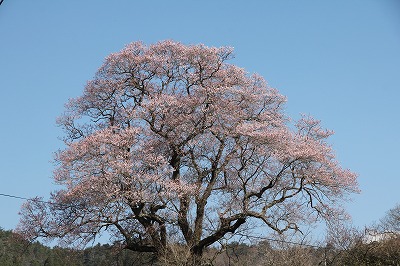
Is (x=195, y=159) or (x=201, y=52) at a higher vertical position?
(x=201, y=52)

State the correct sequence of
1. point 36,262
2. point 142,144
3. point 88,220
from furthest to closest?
1. point 36,262
2. point 142,144
3. point 88,220

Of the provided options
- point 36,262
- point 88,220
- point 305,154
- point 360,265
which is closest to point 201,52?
point 305,154

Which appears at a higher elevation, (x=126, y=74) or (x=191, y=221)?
(x=126, y=74)

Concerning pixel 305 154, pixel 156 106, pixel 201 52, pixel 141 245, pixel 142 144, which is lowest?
pixel 141 245

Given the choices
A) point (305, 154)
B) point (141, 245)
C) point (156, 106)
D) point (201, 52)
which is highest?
point (201, 52)

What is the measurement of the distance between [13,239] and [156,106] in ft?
20.1

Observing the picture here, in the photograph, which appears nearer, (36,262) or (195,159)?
(195,159)

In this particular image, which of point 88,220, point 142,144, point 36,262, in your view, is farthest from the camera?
point 36,262

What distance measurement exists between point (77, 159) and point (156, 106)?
295cm

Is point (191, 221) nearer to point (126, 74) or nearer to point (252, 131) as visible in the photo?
point (252, 131)

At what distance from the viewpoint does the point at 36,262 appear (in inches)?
1517

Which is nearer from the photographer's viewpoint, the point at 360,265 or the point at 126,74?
the point at 360,265

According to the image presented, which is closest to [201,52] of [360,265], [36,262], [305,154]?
[305,154]

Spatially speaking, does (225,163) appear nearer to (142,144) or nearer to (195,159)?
(195,159)
